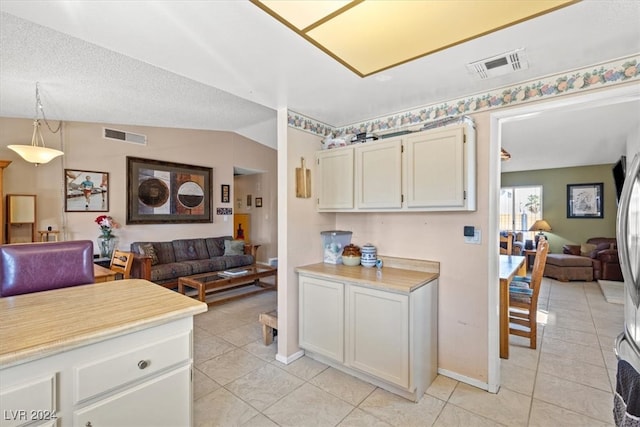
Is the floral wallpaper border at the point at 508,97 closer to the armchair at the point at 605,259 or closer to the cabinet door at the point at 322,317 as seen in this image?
the cabinet door at the point at 322,317

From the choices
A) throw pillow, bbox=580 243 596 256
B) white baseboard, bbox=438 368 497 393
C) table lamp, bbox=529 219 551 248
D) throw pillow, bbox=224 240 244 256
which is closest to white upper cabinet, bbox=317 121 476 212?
white baseboard, bbox=438 368 497 393

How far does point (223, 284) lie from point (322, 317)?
2.17 meters

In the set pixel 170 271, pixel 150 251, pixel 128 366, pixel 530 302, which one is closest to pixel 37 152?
pixel 150 251

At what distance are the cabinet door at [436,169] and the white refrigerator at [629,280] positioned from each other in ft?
3.14

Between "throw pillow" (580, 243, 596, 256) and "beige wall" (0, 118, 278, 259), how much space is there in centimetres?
767

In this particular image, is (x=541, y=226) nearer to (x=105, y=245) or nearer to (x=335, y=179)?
(x=335, y=179)

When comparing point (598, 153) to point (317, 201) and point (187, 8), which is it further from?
point (187, 8)

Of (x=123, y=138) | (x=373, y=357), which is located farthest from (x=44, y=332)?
(x=123, y=138)

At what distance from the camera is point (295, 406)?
1979mm

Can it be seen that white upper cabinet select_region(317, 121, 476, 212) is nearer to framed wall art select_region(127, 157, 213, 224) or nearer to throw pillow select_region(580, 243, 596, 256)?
framed wall art select_region(127, 157, 213, 224)

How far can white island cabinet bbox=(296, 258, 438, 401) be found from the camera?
2.02m

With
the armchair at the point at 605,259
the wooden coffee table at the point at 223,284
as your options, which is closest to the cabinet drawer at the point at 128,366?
the wooden coffee table at the point at 223,284

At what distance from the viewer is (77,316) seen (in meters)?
1.24

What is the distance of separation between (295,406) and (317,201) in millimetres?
1726
